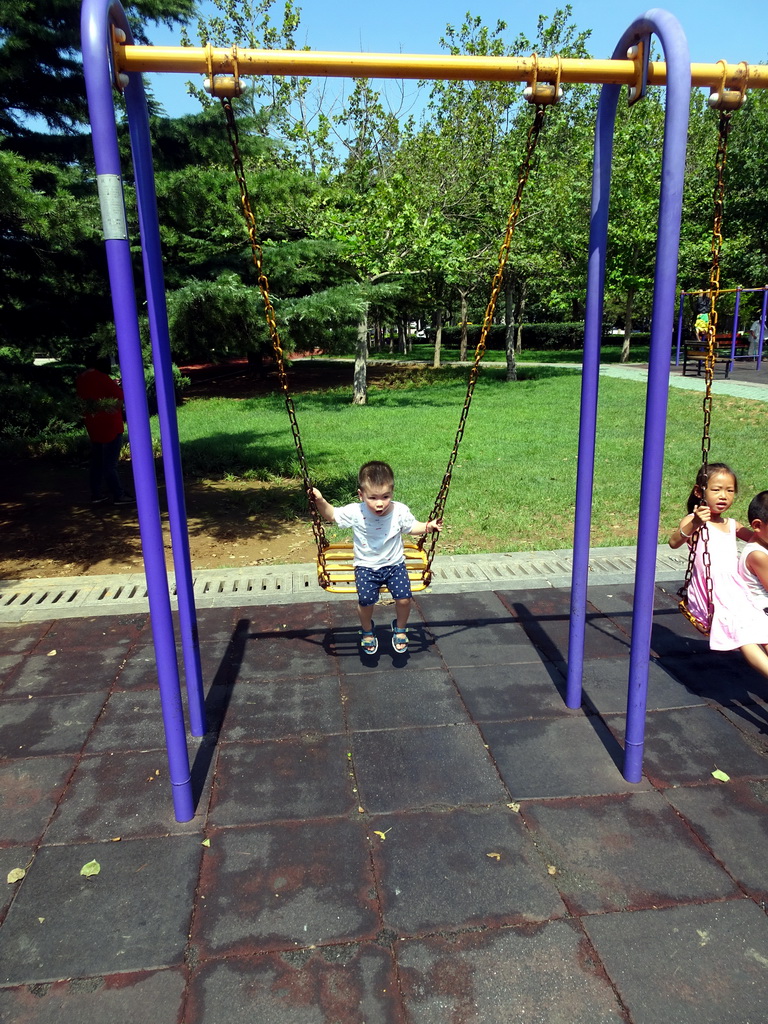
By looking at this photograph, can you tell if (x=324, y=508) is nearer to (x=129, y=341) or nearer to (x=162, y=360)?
(x=162, y=360)

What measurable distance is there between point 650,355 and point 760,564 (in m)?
1.28

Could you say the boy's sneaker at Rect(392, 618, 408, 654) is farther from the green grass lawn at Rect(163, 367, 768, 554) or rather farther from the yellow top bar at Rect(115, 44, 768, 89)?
the yellow top bar at Rect(115, 44, 768, 89)

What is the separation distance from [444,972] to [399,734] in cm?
119

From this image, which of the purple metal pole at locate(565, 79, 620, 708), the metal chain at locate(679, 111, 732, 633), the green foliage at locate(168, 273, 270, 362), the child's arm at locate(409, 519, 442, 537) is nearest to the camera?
the metal chain at locate(679, 111, 732, 633)

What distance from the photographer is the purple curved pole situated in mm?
2328

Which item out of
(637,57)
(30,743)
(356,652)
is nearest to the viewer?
(637,57)

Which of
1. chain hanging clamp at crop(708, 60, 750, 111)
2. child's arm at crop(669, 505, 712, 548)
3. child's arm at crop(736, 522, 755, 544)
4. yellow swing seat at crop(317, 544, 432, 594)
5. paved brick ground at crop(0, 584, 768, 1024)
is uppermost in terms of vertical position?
chain hanging clamp at crop(708, 60, 750, 111)

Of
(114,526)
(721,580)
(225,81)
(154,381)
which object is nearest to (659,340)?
(721,580)

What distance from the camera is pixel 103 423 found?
704 centimetres

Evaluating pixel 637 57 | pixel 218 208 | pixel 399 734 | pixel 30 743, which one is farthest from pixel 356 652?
pixel 218 208

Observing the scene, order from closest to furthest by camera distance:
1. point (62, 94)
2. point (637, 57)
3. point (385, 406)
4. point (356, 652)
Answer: point (637, 57) → point (356, 652) → point (62, 94) → point (385, 406)

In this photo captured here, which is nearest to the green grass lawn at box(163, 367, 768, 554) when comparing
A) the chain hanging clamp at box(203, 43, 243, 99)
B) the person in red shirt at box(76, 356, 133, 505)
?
the person in red shirt at box(76, 356, 133, 505)

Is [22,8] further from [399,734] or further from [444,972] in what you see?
[444,972]

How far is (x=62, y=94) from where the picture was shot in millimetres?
A: 5359
